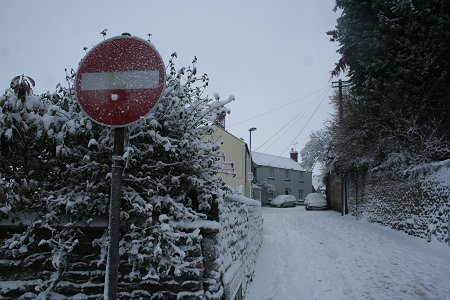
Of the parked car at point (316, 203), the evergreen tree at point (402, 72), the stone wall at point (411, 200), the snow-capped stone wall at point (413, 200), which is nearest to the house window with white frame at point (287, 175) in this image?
the parked car at point (316, 203)

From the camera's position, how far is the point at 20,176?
10.0ft

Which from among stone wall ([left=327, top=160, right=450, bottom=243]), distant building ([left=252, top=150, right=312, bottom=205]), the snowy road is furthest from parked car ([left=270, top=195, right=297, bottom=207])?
the snowy road

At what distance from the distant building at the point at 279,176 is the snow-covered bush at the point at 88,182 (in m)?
40.3

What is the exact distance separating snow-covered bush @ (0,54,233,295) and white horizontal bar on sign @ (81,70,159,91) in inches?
22.5

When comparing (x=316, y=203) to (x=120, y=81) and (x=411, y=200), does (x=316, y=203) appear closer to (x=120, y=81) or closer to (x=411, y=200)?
(x=411, y=200)

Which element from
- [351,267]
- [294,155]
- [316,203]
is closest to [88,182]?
[351,267]

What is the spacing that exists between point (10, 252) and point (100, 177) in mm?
972

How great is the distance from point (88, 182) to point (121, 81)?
113cm

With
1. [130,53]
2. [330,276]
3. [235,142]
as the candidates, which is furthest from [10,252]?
[235,142]

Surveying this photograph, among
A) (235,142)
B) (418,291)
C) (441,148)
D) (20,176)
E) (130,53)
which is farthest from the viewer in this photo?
(235,142)

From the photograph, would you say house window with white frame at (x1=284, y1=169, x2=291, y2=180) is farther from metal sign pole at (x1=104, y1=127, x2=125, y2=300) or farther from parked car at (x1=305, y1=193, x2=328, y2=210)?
metal sign pole at (x1=104, y1=127, x2=125, y2=300)

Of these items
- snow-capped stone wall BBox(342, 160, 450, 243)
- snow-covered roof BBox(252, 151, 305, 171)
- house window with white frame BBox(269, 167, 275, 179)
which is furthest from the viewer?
snow-covered roof BBox(252, 151, 305, 171)

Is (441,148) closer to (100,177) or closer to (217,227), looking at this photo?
(217,227)

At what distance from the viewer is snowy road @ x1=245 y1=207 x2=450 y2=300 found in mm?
6438
